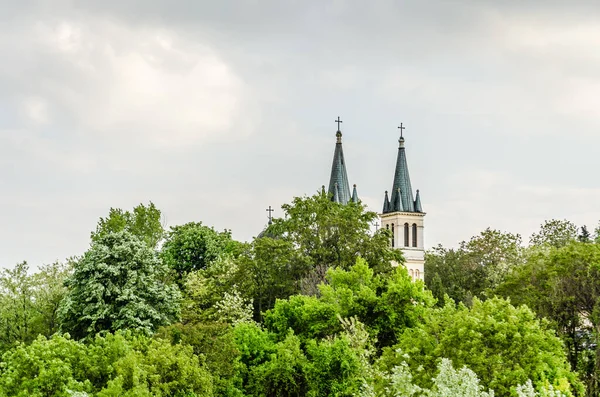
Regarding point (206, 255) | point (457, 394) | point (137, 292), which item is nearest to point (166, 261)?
point (206, 255)

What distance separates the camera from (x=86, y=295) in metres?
46.4

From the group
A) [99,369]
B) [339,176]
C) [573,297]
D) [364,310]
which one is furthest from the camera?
[339,176]

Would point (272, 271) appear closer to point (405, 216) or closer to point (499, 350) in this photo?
point (499, 350)

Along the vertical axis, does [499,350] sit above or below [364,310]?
below

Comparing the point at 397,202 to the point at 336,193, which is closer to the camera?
the point at 336,193

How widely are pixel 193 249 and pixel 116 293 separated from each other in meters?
30.2

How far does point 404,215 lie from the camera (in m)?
105

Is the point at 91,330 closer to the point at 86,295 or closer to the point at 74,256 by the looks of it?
the point at 86,295

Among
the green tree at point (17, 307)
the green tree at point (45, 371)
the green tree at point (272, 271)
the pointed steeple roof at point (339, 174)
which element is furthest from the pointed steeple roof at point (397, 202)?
the green tree at point (45, 371)

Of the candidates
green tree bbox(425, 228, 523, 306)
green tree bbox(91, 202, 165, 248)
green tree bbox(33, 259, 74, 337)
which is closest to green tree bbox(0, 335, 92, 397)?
green tree bbox(33, 259, 74, 337)

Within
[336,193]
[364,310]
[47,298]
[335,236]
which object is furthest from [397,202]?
[364,310]

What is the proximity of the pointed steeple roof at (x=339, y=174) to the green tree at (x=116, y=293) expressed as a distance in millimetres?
47365

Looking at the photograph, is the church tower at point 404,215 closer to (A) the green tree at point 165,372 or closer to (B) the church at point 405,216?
(B) the church at point 405,216

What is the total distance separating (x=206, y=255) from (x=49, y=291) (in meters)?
19.2
